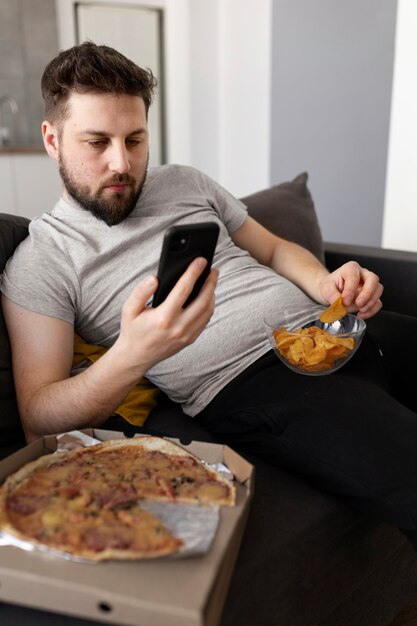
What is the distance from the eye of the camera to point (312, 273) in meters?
1.48

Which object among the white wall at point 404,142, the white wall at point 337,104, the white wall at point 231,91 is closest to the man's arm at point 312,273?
the white wall at point 404,142

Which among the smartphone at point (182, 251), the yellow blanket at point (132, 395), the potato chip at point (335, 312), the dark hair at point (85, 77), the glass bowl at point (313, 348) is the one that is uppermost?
the dark hair at point (85, 77)

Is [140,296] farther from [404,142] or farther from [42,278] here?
[404,142]

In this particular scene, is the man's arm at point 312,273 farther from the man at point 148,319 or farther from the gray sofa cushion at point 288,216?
the gray sofa cushion at point 288,216

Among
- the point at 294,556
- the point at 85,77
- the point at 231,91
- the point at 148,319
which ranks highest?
the point at 231,91

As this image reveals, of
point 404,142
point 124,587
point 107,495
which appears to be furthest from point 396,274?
point 124,587

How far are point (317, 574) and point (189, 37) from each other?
404 centimetres

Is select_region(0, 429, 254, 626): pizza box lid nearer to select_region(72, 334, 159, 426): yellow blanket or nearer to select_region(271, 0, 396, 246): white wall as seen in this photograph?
select_region(72, 334, 159, 426): yellow blanket

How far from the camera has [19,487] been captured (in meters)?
0.81

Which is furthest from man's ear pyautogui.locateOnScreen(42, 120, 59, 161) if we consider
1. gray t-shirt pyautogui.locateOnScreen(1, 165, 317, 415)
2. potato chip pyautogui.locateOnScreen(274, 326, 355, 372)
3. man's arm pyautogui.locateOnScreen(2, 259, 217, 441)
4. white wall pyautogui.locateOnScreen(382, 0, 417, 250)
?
white wall pyautogui.locateOnScreen(382, 0, 417, 250)

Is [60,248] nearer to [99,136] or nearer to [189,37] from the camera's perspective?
[99,136]

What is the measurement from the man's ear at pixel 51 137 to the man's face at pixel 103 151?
0.09ft

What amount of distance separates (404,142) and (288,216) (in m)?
0.67

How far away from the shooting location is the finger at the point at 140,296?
887mm
